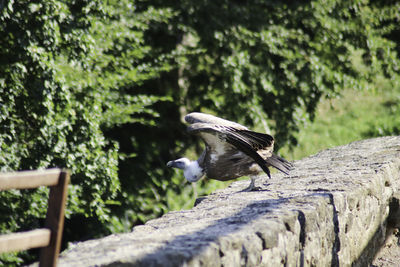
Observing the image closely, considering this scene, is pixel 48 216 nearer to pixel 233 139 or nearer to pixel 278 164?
pixel 233 139

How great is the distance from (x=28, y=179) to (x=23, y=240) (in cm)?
22

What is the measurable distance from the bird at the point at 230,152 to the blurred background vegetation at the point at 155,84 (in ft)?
7.16

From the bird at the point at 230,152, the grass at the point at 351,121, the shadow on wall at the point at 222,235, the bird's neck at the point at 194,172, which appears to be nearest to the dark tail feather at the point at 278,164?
the bird at the point at 230,152

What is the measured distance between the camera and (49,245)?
→ 74.6 inches

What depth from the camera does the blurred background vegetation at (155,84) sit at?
19.0 ft

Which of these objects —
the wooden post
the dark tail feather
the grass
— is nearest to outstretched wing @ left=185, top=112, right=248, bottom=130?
the dark tail feather

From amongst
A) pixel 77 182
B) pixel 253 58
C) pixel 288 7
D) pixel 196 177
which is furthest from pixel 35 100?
pixel 288 7

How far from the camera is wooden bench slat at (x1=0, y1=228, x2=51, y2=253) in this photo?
1.74 meters

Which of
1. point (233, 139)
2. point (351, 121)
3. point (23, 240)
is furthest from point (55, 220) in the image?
point (351, 121)

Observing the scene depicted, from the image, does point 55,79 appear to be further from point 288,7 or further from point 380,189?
point 288,7

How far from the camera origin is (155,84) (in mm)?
8664

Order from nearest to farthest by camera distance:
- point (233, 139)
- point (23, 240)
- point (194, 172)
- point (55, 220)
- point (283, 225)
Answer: point (23, 240)
point (55, 220)
point (283, 225)
point (233, 139)
point (194, 172)

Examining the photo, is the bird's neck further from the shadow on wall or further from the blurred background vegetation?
the blurred background vegetation

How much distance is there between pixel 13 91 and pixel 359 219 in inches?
152
